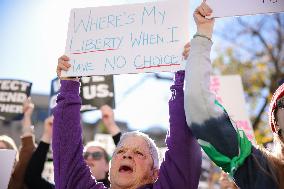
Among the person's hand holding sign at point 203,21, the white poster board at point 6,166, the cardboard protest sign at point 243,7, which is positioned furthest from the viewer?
the white poster board at point 6,166

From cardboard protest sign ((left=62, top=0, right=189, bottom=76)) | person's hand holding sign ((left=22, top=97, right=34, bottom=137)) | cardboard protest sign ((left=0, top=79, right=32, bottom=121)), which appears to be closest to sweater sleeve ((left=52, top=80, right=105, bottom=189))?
cardboard protest sign ((left=62, top=0, right=189, bottom=76))

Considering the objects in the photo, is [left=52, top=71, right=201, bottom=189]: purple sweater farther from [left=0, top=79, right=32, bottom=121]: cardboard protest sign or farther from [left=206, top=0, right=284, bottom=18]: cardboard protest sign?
[left=0, top=79, right=32, bottom=121]: cardboard protest sign

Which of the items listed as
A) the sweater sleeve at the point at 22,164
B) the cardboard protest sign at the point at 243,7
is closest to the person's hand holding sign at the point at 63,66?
the cardboard protest sign at the point at 243,7

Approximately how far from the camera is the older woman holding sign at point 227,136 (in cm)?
135

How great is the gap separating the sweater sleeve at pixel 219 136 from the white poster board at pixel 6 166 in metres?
1.81

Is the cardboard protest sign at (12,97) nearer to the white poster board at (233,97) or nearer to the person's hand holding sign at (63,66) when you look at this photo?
the white poster board at (233,97)

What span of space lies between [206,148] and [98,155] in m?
2.32

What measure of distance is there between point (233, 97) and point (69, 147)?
2576mm

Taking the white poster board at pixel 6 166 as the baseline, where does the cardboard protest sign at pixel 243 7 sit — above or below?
above

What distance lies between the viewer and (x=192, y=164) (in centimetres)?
199

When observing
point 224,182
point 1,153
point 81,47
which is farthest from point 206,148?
point 224,182

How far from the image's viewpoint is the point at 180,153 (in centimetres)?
198

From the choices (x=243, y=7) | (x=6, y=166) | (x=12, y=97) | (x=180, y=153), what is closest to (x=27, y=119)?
(x=12, y=97)

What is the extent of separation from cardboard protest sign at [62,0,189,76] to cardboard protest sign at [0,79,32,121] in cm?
198
